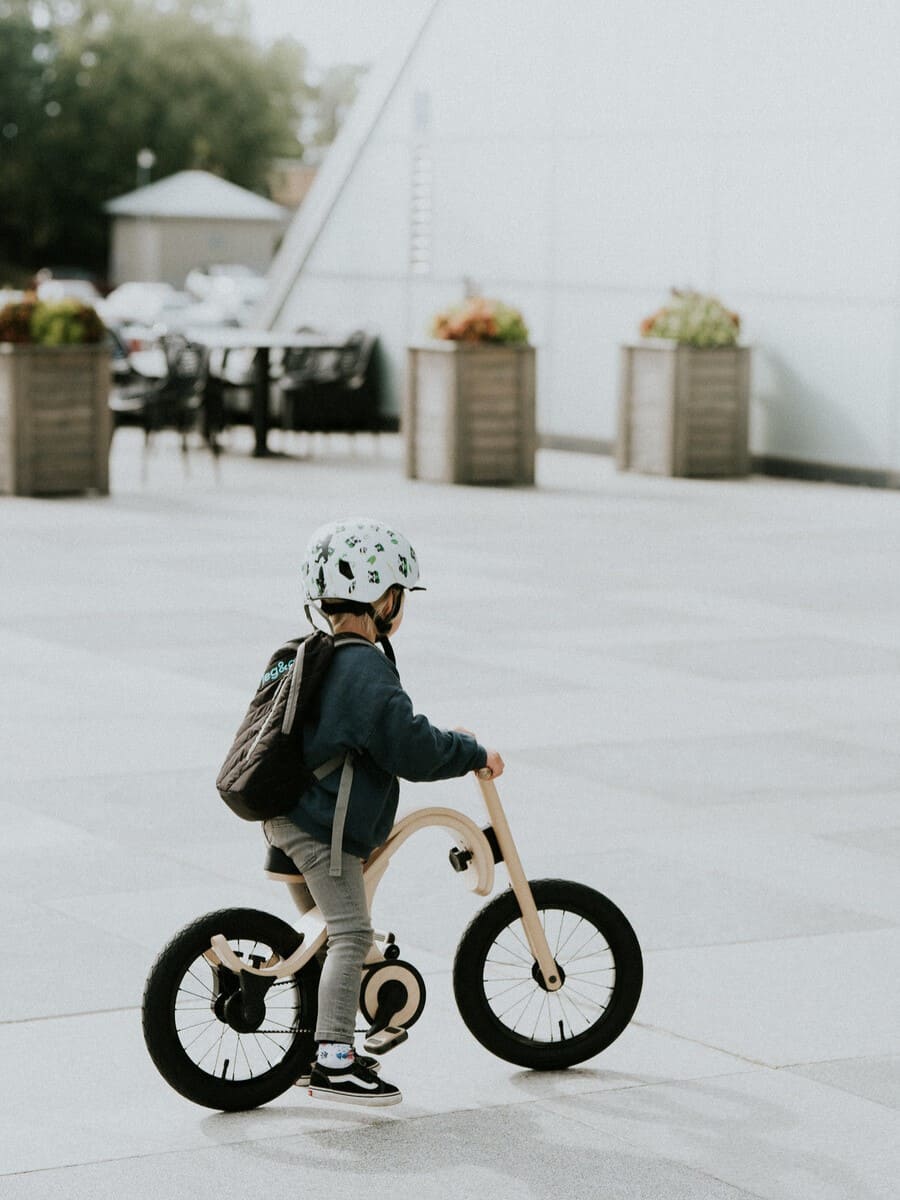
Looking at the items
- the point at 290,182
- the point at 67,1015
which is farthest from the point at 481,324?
the point at 290,182

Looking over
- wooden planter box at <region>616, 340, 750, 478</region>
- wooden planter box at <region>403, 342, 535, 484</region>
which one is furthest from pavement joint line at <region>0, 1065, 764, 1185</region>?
wooden planter box at <region>616, 340, 750, 478</region>

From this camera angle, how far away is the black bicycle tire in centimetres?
451

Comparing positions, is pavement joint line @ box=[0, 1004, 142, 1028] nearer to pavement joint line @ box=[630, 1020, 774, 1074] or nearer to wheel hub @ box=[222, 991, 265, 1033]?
wheel hub @ box=[222, 991, 265, 1033]

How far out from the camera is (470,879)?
483 centimetres

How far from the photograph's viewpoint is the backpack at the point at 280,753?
4508 mm

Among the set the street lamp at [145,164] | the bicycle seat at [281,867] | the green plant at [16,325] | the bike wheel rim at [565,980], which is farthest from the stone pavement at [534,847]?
the street lamp at [145,164]

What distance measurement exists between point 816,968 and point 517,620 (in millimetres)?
6091

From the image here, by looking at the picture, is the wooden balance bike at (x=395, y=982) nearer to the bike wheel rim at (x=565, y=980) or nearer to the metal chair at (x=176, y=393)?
the bike wheel rim at (x=565, y=980)

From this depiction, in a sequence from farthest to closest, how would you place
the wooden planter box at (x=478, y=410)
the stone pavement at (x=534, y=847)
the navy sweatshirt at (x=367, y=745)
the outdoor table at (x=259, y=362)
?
the outdoor table at (x=259, y=362) < the wooden planter box at (x=478, y=410) < the navy sweatshirt at (x=367, y=745) < the stone pavement at (x=534, y=847)

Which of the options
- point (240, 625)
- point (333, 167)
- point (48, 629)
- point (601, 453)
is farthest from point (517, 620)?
point (333, 167)

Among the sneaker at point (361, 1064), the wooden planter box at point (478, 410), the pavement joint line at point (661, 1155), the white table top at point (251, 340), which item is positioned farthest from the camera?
the white table top at point (251, 340)

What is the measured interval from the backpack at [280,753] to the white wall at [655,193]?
1561 cm

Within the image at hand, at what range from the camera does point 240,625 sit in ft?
37.3

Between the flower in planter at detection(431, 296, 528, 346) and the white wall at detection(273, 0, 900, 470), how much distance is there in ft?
8.81
